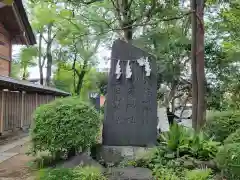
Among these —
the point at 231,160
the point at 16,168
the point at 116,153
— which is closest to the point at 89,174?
the point at 116,153

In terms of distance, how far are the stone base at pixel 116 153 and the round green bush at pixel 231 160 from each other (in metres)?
2.53

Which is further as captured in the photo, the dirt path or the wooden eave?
the wooden eave

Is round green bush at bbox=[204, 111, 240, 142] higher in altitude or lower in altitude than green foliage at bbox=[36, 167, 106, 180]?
higher

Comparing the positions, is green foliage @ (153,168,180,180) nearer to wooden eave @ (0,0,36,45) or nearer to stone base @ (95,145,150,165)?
stone base @ (95,145,150,165)

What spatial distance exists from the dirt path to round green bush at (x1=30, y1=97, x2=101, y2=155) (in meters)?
0.53

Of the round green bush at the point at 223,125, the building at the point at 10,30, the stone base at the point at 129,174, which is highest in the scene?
the building at the point at 10,30

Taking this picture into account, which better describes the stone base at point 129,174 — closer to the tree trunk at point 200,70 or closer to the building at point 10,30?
the tree trunk at point 200,70

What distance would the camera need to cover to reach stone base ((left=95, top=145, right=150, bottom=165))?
22.2 ft

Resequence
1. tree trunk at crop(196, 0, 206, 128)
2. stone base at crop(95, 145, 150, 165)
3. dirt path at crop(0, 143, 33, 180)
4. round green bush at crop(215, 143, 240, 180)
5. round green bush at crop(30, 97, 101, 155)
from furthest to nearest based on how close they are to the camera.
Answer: tree trunk at crop(196, 0, 206, 128) → stone base at crop(95, 145, 150, 165) → round green bush at crop(30, 97, 101, 155) → dirt path at crop(0, 143, 33, 180) → round green bush at crop(215, 143, 240, 180)

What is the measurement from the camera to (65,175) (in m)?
5.33

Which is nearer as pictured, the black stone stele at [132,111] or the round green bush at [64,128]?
the round green bush at [64,128]

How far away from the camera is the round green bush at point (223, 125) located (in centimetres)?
727

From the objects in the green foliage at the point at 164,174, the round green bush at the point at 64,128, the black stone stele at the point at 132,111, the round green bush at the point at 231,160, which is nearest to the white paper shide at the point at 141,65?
the black stone stele at the point at 132,111

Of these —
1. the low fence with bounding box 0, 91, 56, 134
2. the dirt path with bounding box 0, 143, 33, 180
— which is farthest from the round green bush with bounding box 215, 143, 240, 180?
the low fence with bounding box 0, 91, 56, 134
